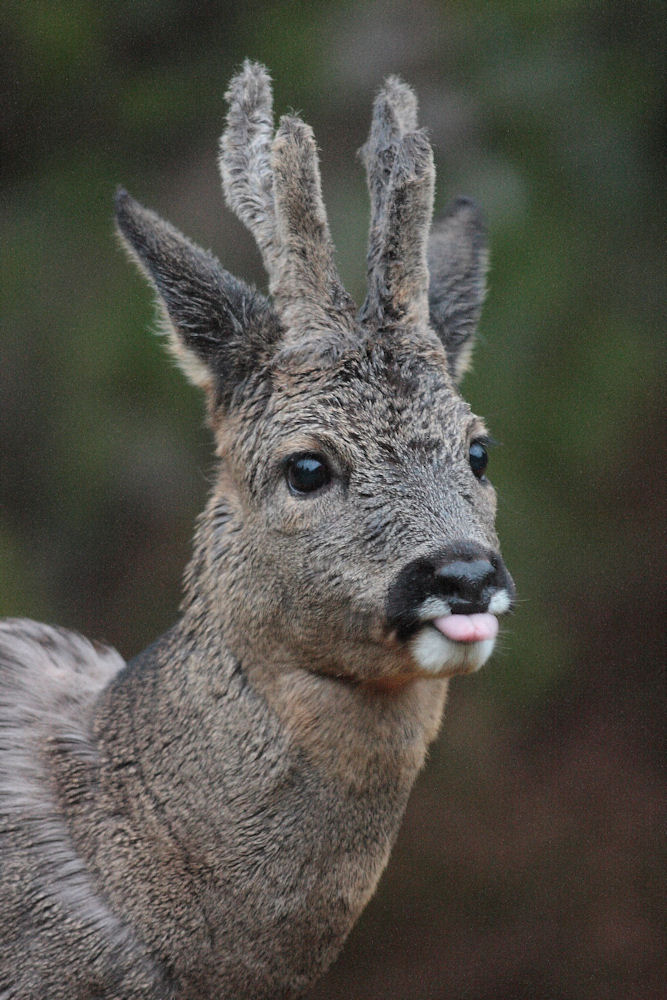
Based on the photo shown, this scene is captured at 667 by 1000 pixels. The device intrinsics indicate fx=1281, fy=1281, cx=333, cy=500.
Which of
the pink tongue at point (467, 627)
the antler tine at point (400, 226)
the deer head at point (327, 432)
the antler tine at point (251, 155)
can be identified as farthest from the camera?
the antler tine at point (251, 155)

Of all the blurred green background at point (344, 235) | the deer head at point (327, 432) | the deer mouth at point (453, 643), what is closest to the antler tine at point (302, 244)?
the deer head at point (327, 432)

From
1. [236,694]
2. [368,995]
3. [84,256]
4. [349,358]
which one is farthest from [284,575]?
[368,995]

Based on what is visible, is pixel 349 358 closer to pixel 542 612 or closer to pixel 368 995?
pixel 542 612

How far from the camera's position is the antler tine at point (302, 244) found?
106 inches

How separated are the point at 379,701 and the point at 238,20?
3277mm

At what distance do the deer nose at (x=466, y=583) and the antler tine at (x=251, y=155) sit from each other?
3.02ft

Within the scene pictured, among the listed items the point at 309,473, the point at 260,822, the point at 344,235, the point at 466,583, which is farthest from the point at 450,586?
the point at 344,235

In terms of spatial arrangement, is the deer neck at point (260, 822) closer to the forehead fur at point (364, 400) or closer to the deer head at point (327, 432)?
the deer head at point (327, 432)

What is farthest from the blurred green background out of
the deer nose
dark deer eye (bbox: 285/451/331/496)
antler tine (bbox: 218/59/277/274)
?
the deer nose

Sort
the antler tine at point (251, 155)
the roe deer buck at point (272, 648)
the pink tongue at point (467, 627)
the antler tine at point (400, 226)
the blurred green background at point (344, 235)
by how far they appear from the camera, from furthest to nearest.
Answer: the blurred green background at point (344, 235) < the antler tine at point (251, 155) < the antler tine at point (400, 226) < the roe deer buck at point (272, 648) < the pink tongue at point (467, 627)

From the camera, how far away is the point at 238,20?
498 cm

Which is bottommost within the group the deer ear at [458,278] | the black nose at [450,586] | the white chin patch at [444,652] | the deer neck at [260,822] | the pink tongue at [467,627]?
the deer neck at [260,822]

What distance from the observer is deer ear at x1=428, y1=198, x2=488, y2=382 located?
10.2 feet

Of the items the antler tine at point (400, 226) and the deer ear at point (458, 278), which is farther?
the deer ear at point (458, 278)
